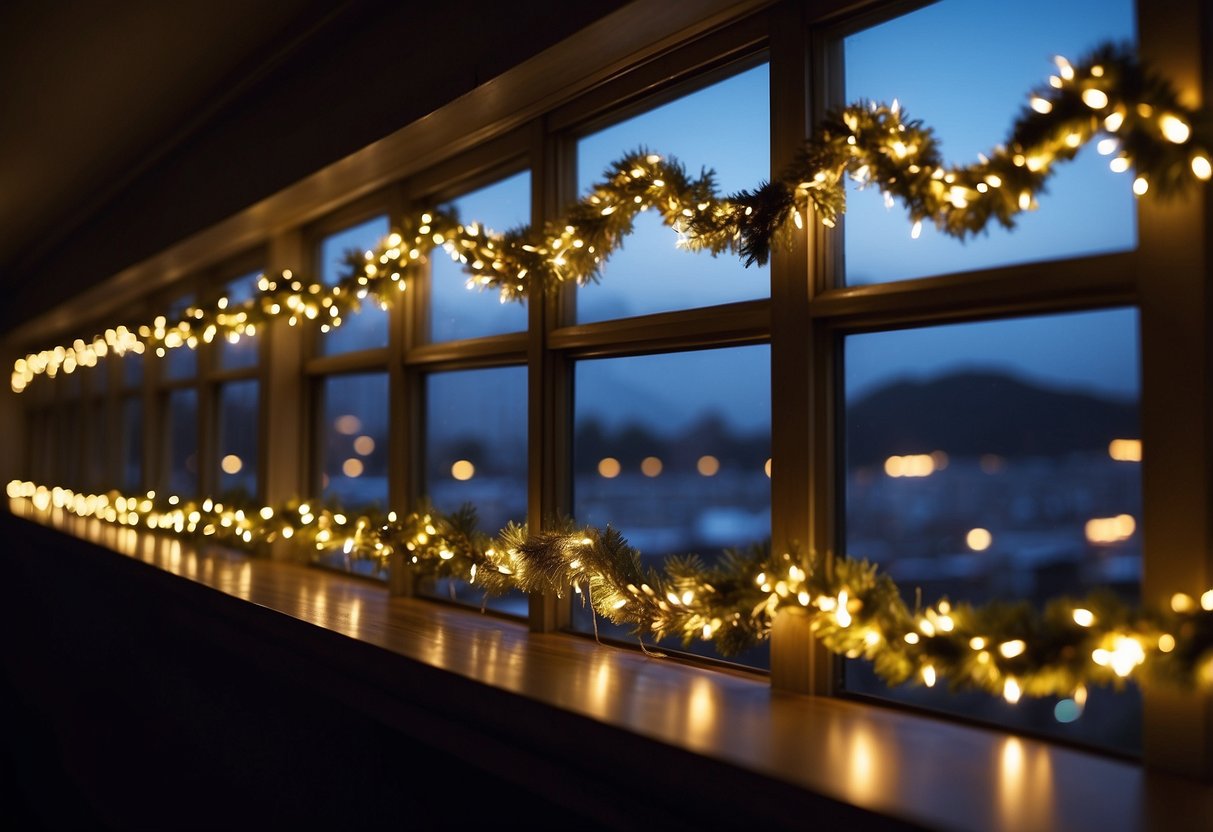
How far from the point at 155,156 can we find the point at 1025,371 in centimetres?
396

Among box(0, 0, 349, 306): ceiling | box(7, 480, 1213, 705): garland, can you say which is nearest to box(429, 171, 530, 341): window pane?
box(7, 480, 1213, 705): garland

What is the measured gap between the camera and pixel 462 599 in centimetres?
276

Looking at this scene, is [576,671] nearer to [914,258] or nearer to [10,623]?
[914,258]

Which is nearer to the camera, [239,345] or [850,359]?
[850,359]

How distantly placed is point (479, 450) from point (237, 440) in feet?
6.71

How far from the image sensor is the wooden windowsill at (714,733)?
118 cm

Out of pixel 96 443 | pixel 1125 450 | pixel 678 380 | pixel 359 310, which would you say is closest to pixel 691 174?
pixel 678 380

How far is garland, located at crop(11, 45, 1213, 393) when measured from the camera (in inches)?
49.2

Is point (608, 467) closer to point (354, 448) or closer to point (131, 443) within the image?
point (354, 448)

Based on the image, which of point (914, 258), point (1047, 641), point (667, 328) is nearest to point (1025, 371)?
point (914, 258)

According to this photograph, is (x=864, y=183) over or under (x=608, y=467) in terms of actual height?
over

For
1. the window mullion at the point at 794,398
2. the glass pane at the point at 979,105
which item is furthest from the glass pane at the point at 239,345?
the glass pane at the point at 979,105

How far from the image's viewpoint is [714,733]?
1444mm

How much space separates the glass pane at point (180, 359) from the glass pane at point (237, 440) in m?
0.40
